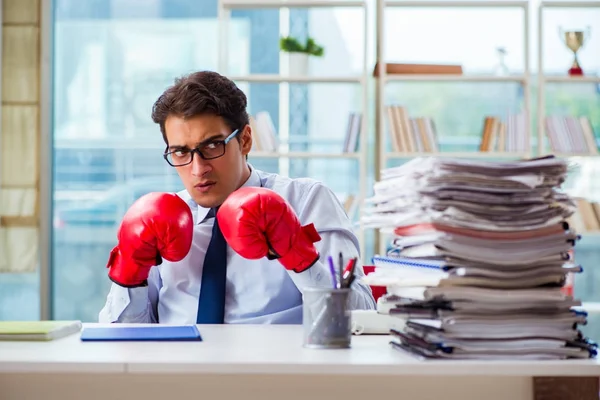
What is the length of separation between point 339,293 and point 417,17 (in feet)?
10.7

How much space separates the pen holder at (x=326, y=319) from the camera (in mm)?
1382

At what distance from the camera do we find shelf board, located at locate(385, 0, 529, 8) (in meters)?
4.17

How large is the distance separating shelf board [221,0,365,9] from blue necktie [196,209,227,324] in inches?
88.3

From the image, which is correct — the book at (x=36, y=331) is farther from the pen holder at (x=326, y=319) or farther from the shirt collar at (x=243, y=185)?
the shirt collar at (x=243, y=185)

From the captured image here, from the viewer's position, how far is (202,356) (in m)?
1.27

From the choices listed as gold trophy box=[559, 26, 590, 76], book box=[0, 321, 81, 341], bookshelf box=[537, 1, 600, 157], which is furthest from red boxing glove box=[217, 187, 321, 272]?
gold trophy box=[559, 26, 590, 76]

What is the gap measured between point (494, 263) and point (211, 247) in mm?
941

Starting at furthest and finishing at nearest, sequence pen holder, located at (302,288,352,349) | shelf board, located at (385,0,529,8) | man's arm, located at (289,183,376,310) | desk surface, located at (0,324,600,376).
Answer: shelf board, located at (385,0,529,8) → man's arm, located at (289,183,376,310) → pen holder, located at (302,288,352,349) → desk surface, located at (0,324,600,376)

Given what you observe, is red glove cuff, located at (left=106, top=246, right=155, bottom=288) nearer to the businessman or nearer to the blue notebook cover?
the businessman

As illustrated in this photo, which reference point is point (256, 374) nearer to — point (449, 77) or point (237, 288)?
point (237, 288)

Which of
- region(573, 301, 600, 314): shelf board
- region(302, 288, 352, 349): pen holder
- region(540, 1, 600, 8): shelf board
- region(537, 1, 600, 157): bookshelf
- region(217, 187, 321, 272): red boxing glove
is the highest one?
region(540, 1, 600, 8): shelf board

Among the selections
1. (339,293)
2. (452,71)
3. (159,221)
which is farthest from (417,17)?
(339,293)

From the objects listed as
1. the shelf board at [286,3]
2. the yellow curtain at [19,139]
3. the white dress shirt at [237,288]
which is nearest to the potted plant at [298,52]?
the shelf board at [286,3]

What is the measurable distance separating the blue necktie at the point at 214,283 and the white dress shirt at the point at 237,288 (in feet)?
0.18
